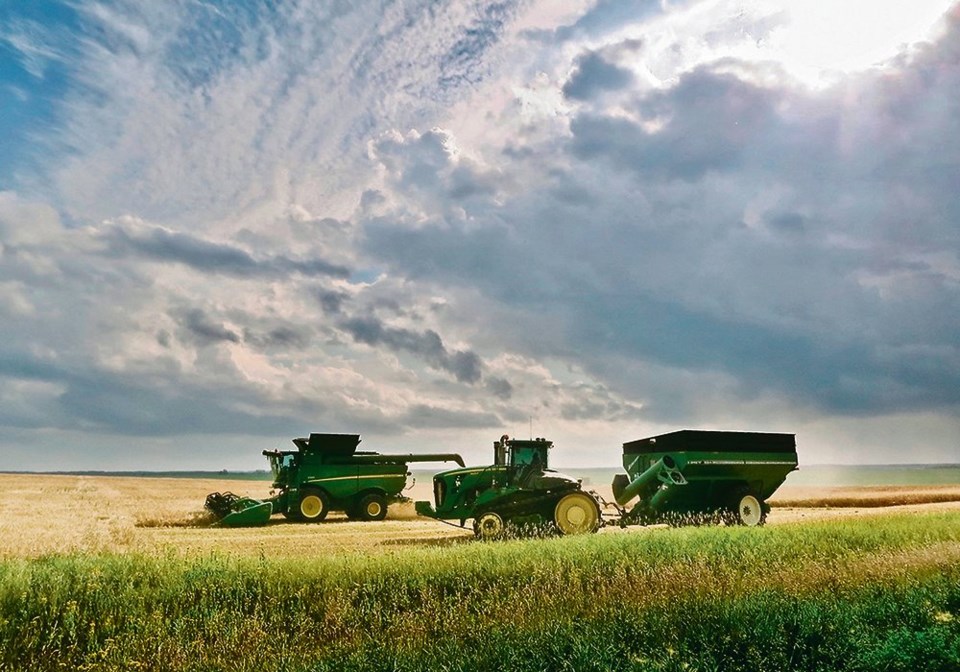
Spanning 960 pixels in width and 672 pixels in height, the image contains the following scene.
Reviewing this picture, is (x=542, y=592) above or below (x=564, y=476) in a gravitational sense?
below

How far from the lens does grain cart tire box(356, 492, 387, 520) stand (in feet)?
93.4

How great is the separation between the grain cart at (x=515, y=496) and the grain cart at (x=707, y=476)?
2100 mm

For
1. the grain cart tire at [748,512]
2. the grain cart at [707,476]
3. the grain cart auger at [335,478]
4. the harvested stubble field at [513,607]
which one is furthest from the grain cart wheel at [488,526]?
the grain cart auger at [335,478]

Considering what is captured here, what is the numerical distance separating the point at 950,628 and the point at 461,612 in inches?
252

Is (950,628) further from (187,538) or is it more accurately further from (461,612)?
(187,538)

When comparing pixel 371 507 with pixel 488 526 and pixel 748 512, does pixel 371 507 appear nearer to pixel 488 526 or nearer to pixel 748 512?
pixel 488 526

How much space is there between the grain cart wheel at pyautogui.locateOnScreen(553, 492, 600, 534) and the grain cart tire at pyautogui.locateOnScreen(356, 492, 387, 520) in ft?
35.3

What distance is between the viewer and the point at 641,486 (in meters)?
22.0

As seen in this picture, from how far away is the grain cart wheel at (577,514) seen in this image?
1967 cm

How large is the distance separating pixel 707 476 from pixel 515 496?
6072mm

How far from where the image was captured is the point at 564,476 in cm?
2045

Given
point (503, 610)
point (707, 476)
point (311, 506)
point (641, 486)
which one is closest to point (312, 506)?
point (311, 506)

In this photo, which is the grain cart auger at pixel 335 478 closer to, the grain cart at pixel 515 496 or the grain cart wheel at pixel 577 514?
the grain cart at pixel 515 496

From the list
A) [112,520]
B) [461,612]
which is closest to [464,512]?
[461,612]
